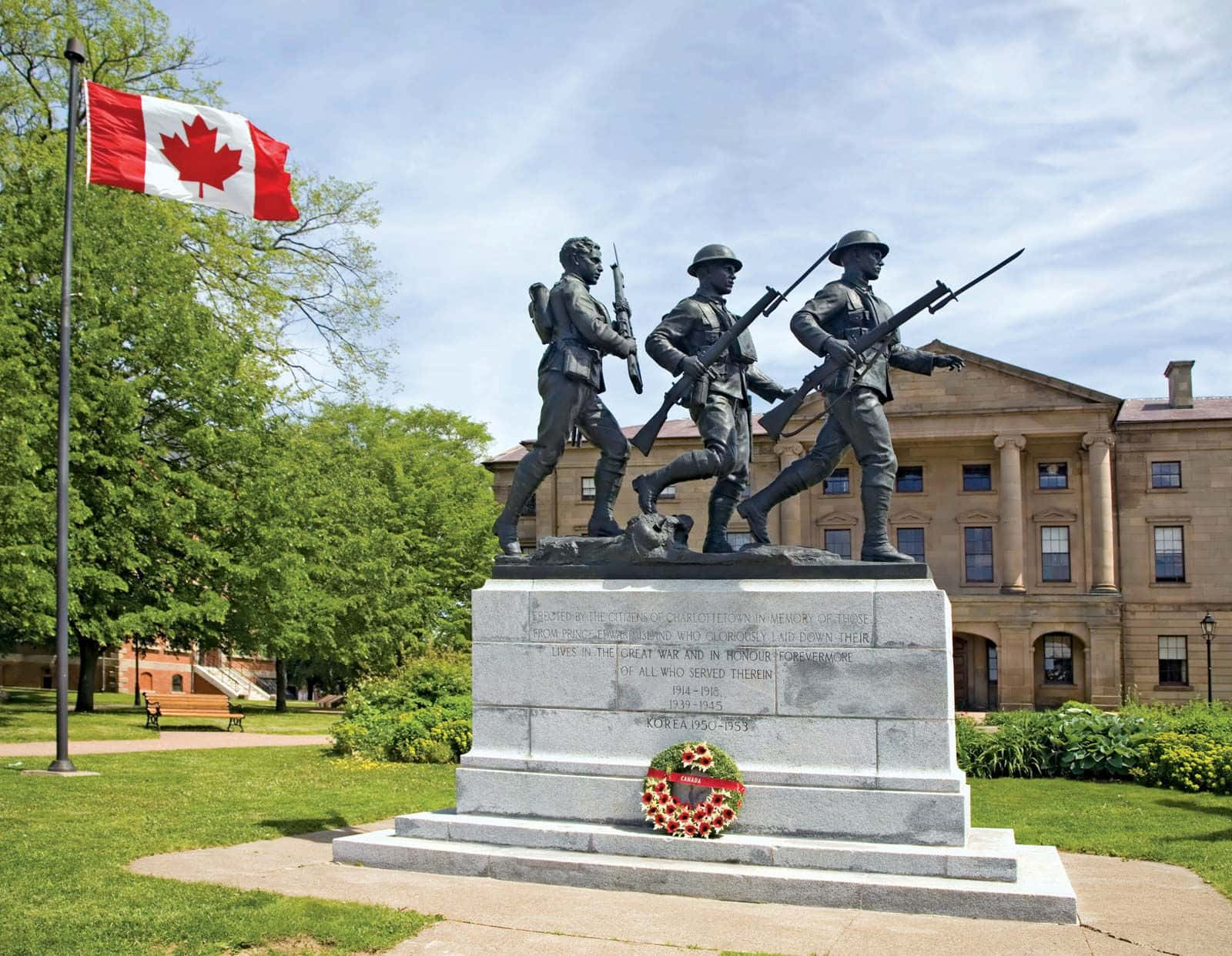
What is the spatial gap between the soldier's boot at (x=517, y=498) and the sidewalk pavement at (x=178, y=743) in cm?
1092

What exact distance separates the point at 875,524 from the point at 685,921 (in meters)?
4.07

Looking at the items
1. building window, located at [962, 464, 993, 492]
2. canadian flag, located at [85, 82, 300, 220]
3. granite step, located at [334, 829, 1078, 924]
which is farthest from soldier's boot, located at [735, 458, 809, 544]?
building window, located at [962, 464, 993, 492]

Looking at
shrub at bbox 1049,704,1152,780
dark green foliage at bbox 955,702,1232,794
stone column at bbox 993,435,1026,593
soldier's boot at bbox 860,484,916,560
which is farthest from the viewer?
stone column at bbox 993,435,1026,593

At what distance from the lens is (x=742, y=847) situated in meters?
9.03

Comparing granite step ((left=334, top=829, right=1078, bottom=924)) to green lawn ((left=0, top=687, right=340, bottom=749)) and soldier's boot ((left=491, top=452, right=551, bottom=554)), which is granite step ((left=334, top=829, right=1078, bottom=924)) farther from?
green lawn ((left=0, top=687, right=340, bottom=749))

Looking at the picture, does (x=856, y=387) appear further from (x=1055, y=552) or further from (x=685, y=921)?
(x=1055, y=552)

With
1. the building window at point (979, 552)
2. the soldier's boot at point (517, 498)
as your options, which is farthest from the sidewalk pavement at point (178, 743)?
the building window at point (979, 552)

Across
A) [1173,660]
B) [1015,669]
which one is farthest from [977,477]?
[1173,660]

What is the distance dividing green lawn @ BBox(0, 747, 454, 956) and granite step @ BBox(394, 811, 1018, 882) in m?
1.82

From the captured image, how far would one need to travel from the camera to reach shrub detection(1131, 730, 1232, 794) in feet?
58.3

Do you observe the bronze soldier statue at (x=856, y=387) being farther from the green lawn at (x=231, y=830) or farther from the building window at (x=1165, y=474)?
the building window at (x=1165, y=474)

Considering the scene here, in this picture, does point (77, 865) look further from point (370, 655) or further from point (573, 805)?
point (370, 655)

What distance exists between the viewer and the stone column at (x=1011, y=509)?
5431 centimetres

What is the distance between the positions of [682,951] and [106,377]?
23383 millimetres
